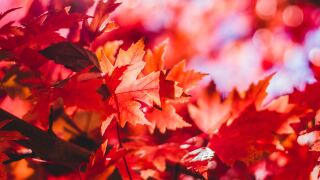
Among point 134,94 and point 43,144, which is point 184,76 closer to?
point 134,94

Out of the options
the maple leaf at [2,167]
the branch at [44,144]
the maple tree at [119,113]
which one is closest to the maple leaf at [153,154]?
the maple tree at [119,113]

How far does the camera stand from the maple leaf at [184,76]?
2.88ft

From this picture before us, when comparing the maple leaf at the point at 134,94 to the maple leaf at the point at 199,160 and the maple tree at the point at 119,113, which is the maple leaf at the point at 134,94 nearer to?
the maple tree at the point at 119,113

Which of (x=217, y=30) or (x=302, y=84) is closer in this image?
(x=302, y=84)

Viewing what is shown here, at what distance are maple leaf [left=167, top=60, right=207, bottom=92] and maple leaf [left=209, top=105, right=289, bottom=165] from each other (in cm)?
13

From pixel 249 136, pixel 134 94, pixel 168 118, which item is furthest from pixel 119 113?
pixel 249 136

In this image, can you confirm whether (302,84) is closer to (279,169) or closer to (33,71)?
(279,169)

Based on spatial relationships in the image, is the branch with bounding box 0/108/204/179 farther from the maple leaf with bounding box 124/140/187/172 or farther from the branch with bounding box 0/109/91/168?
the maple leaf with bounding box 124/140/187/172

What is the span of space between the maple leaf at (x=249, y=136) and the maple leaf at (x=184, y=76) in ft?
0.43

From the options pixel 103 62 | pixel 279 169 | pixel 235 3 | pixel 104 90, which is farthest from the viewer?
pixel 235 3

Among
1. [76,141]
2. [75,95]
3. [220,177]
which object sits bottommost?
[220,177]

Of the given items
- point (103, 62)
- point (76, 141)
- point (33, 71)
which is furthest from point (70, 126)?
point (103, 62)

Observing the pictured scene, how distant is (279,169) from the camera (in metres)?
1.01

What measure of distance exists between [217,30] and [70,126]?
112cm
